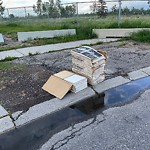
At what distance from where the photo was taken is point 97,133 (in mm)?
3004

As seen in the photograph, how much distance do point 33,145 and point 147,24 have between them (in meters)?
8.49

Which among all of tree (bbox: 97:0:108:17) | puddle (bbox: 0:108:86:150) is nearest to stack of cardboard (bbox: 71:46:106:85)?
puddle (bbox: 0:108:86:150)

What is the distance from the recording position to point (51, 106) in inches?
148

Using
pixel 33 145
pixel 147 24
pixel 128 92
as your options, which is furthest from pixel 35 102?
pixel 147 24

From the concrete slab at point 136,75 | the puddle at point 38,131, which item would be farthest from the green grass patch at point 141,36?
the puddle at point 38,131

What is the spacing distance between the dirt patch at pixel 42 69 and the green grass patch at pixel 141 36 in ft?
1.40

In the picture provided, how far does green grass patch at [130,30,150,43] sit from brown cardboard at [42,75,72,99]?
4880mm

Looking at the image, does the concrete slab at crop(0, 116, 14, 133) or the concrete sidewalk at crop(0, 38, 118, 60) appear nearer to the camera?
the concrete slab at crop(0, 116, 14, 133)

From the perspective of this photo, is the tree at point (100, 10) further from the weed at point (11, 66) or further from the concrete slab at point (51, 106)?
the concrete slab at point (51, 106)

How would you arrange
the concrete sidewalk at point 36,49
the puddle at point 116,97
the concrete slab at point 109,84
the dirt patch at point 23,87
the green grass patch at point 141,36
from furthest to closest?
the green grass patch at point 141,36 → the concrete sidewalk at point 36,49 → the concrete slab at point 109,84 → the dirt patch at point 23,87 → the puddle at point 116,97

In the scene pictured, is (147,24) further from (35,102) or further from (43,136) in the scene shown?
(43,136)

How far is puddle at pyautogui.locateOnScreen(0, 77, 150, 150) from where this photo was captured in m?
2.92

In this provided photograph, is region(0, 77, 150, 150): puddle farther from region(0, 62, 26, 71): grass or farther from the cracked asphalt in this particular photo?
region(0, 62, 26, 71): grass

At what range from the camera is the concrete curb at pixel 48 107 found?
11.0 ft
